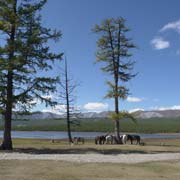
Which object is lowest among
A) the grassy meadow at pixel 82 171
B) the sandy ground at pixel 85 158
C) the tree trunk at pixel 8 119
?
the grassy meadow at pixel 82 171

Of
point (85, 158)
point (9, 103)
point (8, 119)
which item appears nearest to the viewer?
point (85, 158)

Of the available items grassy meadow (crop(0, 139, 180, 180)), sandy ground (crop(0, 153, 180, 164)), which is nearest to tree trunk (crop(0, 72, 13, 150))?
sandy ground (crop(0, 153, 180, 164))

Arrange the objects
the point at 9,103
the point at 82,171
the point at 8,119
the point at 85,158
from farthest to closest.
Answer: the point at 8,119, the point at 9,103, the point at 85,158, the point at 82,171

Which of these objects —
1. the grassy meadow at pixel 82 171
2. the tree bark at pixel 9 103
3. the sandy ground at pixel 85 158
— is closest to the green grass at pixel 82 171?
the grassy meadow at pixel 82 171

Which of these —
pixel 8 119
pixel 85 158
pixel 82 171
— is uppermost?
pixel 8 119

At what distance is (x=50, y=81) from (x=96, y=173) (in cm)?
1451

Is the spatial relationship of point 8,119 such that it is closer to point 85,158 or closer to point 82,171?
point 85,158

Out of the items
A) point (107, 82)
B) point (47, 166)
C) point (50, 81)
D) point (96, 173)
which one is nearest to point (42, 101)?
point (50, 81)

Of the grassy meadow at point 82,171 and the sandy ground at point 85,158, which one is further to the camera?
the sandy ground at point 85,158

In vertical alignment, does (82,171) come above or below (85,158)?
below

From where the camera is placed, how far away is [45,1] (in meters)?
31.6

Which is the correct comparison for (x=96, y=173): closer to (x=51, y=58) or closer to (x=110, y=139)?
(x=51, y=58)

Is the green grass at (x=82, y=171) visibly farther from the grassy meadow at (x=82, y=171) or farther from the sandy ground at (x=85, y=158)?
the sandy ground at (x=85, y=158)

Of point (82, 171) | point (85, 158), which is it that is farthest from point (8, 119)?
point (82, 171)
